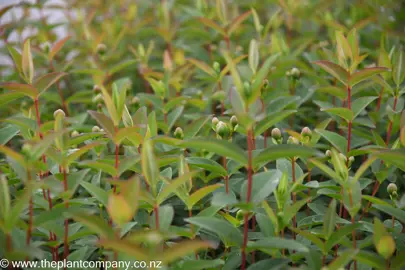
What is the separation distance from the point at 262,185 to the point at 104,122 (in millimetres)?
295

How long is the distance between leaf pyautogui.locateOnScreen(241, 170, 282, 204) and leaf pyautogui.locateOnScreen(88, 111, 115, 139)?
253 millimetres

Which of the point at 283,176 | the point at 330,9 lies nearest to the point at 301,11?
the point at 330,9

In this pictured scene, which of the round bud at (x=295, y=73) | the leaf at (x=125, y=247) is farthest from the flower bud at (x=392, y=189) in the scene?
the leaf at (x=125, y=247)

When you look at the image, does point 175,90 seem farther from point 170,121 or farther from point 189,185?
point 189,185

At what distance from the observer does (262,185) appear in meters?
0.82

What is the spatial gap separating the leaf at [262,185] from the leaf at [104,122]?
0.83ft

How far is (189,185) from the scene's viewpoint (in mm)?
892

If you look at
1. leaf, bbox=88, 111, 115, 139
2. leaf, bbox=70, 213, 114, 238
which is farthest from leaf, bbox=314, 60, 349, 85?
leaf, bbox=70, 213, 114, 238

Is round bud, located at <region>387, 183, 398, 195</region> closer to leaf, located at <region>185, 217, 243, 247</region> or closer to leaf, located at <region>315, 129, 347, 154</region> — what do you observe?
leaf, located at <region>315, 129, 347, 154</region>

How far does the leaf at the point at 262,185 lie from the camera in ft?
2.63

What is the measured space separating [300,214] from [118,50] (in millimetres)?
1033

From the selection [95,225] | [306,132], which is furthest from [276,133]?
[95,225]

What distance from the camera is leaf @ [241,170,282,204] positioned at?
801 millimetres

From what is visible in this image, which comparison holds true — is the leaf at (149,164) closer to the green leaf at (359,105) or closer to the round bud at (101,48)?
the green leaf at (359,105)
